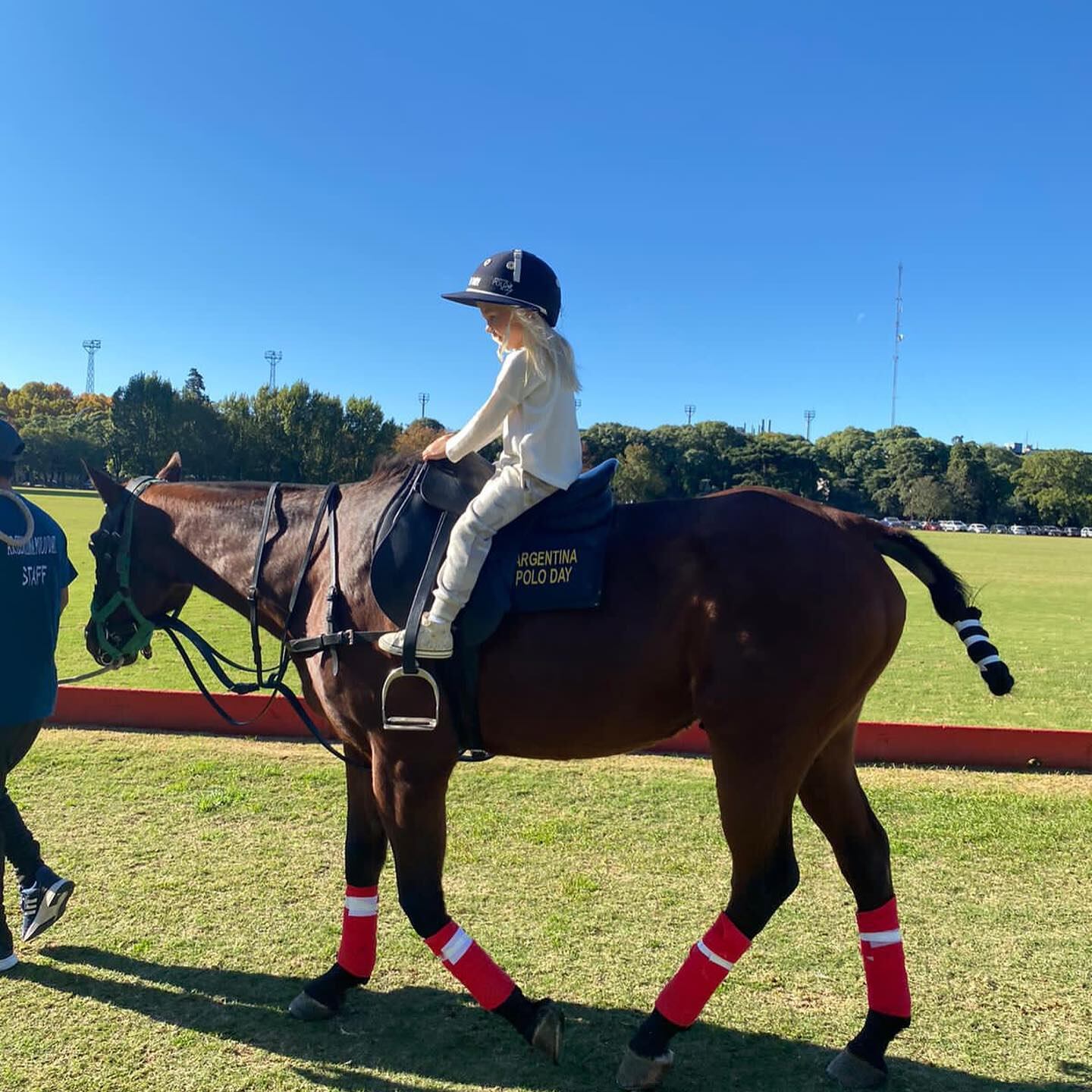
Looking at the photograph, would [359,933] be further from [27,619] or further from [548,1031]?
[27,619]

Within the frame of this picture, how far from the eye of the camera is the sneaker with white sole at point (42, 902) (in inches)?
142

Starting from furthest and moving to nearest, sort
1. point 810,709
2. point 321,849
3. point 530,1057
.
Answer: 1. point 321,849
2. point 530,1057
3. point 810,709

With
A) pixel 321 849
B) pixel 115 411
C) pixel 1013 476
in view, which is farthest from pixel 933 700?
pixel 1013 476

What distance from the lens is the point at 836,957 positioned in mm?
3609

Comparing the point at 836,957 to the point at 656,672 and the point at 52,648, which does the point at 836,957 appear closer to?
the point at 656,672

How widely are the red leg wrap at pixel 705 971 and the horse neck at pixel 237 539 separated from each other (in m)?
2.08

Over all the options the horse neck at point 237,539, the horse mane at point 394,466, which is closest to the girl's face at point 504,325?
the horse mane at point 394,466

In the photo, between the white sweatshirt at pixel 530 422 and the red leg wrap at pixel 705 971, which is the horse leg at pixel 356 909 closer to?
the red leg wrap at pixel 705 971

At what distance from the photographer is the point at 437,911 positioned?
9.62ft

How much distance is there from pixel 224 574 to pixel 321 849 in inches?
76.4

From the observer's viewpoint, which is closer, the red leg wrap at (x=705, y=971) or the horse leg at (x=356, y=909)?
the red leg wrap at (x=705, y=971)

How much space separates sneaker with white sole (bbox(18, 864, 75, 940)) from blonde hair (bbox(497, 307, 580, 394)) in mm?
3215

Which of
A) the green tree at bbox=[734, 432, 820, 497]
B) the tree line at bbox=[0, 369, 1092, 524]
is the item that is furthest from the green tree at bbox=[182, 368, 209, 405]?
the green tree at bbox=[734, 432, 820, 497]

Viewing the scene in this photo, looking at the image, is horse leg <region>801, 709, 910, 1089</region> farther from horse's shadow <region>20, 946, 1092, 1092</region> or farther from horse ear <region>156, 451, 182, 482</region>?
horse ear <region>156, 451, 182, 482</region>
